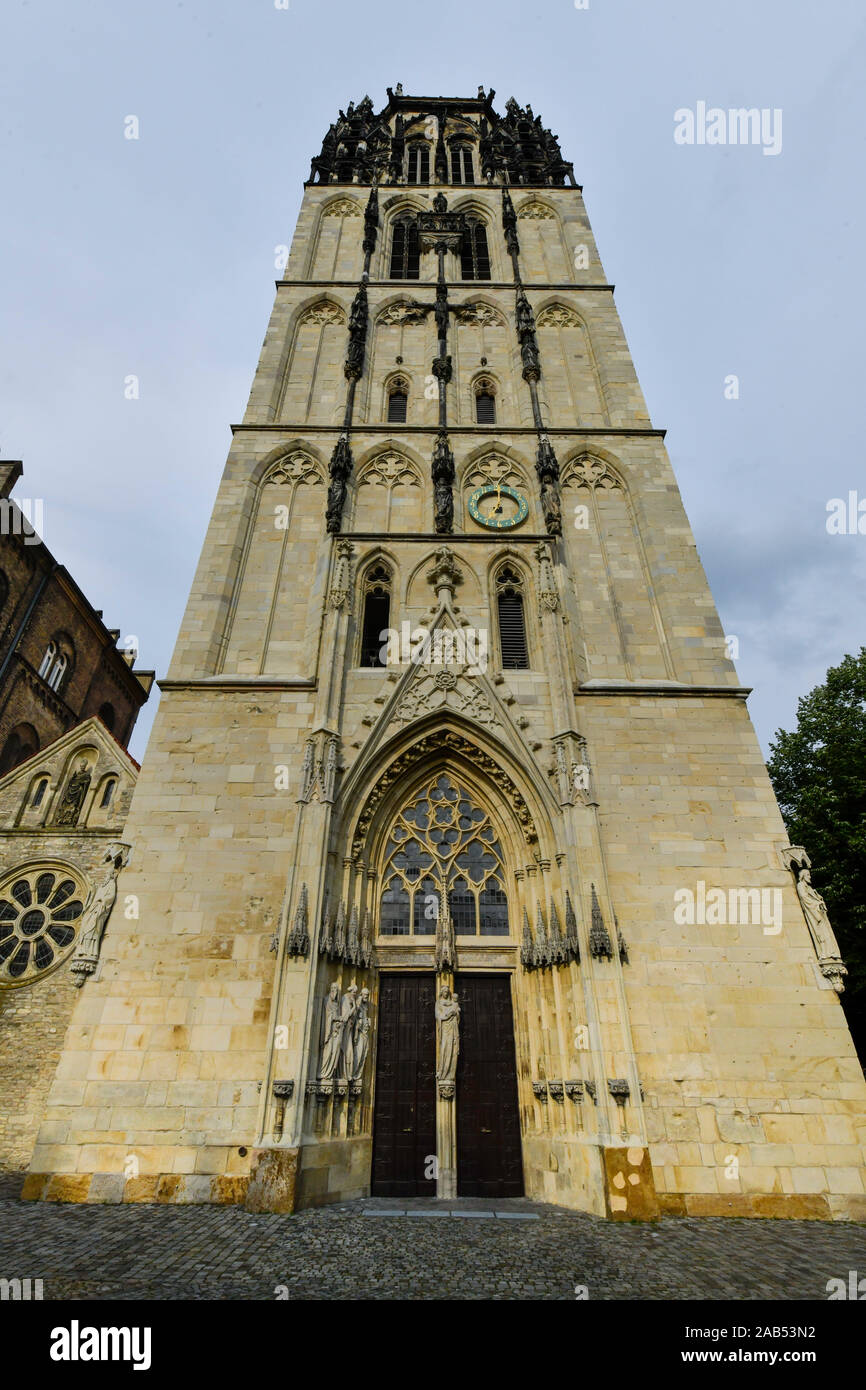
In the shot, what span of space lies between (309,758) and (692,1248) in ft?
22.5

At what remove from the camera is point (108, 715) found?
85.5 feet

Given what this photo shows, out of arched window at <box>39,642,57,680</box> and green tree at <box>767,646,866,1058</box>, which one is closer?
green tree at <box>767,646,866,1058</box>

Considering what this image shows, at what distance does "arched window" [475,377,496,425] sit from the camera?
1592cm

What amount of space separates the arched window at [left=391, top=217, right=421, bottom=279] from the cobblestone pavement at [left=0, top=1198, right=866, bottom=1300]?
21.4m

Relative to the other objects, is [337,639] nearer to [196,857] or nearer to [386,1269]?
[196,857]

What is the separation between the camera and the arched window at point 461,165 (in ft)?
77.2

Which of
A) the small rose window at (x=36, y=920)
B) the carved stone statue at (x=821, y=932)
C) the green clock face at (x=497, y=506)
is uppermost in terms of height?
the green clock face at (x=497, y=506)

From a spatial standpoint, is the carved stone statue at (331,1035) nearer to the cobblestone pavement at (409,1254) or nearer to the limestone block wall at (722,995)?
the cobblestone pavement at (409,1254)

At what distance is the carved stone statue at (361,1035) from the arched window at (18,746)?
1507 centimetres

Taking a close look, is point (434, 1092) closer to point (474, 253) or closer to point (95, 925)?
point (95, 925)

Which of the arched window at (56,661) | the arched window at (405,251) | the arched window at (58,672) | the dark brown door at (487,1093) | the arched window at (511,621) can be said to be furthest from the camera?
the arched window at (58,672)

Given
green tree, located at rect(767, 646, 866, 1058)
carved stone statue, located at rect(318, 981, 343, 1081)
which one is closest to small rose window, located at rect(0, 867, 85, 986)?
carved stone statue, located at rect(318, 981, 343, 1081)

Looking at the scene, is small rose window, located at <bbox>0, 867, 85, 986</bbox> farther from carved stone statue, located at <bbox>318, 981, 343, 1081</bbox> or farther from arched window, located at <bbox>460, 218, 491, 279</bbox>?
arched window, located at <bbox>460, 218, 491, 279</bbox>

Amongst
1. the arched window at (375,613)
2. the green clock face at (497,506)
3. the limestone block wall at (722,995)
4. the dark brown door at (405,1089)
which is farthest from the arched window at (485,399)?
the dark brown door at (405,1089)
